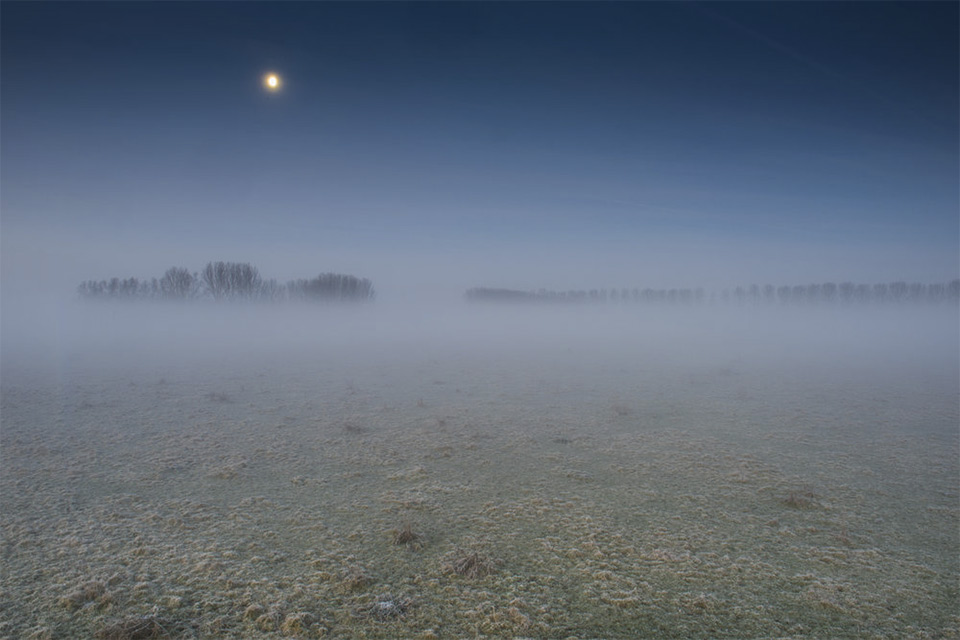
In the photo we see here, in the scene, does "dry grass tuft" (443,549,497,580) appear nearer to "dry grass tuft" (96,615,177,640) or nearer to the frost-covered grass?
the frost-covered grass

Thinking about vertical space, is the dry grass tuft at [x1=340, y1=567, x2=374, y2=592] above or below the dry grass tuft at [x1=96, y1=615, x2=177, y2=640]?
below

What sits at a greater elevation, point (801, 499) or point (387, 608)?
point (387, 608)

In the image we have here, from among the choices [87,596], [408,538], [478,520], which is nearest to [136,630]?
[87,596]

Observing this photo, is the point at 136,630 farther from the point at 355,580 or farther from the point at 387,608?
the point at 387,608

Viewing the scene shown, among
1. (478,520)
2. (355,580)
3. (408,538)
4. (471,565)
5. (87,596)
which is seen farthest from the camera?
(478,520)

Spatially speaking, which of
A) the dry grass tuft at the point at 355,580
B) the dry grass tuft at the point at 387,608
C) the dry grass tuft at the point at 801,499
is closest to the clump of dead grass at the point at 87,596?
the dry grass tuft at the point at 355,580

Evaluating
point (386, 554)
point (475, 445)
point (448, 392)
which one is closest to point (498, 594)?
point (386, 554)

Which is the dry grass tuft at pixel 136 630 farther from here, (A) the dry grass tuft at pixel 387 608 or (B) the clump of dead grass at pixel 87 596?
(A) the dry grass tuft at pixel 387 608

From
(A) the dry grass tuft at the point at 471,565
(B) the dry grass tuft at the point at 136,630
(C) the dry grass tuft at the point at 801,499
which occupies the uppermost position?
Answer: (B) the dry grass tuft at the point at 136,630

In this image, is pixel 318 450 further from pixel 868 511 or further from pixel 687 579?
pixel 868 511

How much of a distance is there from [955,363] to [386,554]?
44414mm

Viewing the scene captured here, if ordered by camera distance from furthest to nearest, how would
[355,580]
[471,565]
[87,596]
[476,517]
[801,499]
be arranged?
[801,499] < [476,517] < [471,565] < [355,580] < [87,596]

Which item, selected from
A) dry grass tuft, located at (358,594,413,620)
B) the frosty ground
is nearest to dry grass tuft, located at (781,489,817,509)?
the frosty ground

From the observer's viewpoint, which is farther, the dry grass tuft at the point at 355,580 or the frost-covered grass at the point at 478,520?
the dry grass tuft at the point at 355,580
